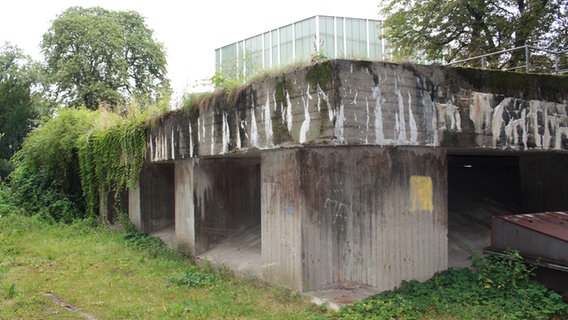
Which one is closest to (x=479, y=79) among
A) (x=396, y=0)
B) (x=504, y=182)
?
(x=504, y=182)

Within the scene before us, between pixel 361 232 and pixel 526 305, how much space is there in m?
2.22

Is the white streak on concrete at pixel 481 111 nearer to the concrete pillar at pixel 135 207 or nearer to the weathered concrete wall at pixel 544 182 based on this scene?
the weathered concrete wall at pixel 544 182

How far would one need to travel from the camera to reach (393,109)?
20.7 feet

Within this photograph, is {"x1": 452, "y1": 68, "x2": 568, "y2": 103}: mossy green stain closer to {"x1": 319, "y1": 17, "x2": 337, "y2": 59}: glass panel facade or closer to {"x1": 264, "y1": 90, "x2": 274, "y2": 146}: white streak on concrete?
{"x1": 264, "y1": 90, "x2": 274, "y2": 146}: white streak on concrete

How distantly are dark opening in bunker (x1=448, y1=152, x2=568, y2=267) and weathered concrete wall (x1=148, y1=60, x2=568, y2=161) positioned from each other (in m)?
1.99

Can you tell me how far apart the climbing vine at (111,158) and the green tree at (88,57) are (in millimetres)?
14596

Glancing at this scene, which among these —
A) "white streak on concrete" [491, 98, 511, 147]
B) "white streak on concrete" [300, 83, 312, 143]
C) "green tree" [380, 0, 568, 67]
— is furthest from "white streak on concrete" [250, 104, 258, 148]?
"green tree" [380, 0, 568, 67]

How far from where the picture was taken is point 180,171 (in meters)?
10.1

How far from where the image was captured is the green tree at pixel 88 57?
91.5 feet

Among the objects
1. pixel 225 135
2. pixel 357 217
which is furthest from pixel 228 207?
pixel 357 217

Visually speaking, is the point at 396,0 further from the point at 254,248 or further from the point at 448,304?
the point at 448,304

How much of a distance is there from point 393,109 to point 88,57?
26.7 meters

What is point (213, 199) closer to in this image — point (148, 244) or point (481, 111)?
point (148, 244)

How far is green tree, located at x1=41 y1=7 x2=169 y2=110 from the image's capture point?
27.9 meters
